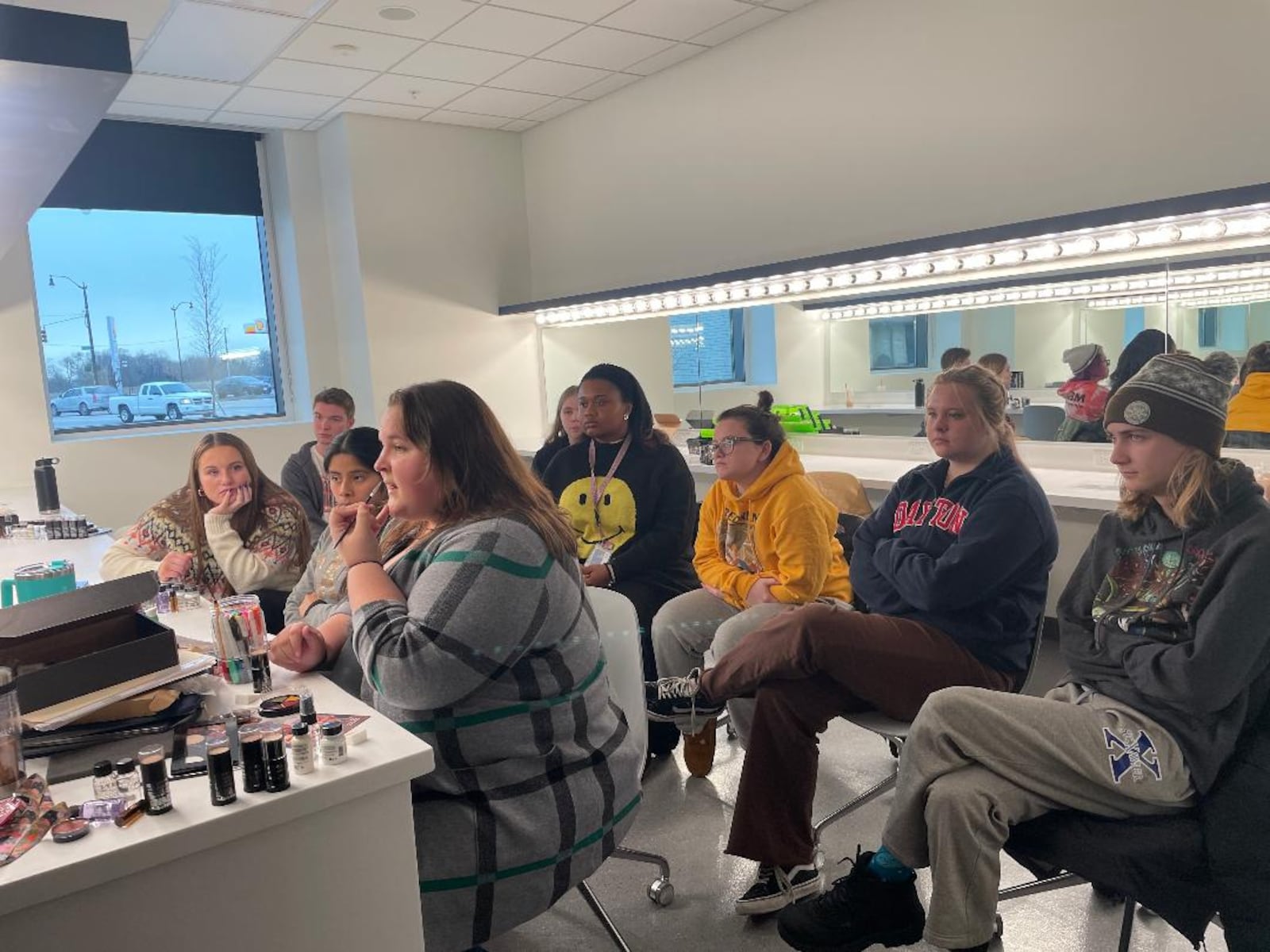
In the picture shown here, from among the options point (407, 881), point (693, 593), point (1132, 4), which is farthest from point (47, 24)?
point (1132, 4)

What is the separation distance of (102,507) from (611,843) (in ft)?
14.9

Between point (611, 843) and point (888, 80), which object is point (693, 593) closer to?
point (611, 843)

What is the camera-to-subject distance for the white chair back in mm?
1760

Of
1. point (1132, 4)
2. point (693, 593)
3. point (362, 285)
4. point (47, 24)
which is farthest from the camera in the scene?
point (362, 285)

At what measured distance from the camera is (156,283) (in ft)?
17.4

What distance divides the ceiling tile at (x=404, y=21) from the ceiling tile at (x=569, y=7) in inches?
7.1

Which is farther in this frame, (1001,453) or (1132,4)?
(1132,4)

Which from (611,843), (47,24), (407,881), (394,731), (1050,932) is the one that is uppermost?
(47,24)

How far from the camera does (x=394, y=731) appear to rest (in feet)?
4.10

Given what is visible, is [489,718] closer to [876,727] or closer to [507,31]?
[876,727]

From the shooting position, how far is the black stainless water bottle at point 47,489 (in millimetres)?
3631

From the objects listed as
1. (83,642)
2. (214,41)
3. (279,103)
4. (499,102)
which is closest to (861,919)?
(83,642)

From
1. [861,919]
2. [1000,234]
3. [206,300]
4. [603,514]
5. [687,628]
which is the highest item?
[206,300]

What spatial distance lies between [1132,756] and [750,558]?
127cm
